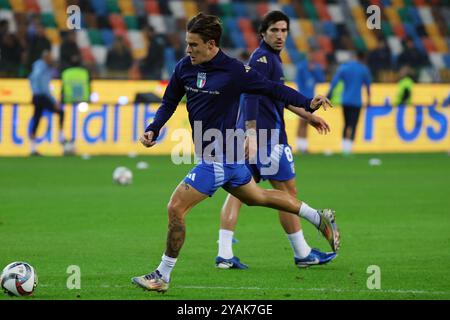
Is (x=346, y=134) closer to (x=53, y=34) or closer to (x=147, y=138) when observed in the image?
(x=53, y=34)

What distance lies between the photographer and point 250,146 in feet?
30.6

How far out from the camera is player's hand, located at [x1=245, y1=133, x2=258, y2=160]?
365 inches

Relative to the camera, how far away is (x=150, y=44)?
2842cm

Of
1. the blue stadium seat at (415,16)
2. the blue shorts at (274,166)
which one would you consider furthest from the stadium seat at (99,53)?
the blue shorts at (274,166)

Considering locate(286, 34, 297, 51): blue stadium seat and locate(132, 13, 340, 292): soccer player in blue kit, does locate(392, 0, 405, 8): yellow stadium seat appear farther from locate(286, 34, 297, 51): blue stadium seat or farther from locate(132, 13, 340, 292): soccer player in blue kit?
locate(132, 13, 340, 292): soccer player in blue kit

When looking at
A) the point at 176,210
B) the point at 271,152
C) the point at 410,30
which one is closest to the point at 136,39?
the point at 410,30

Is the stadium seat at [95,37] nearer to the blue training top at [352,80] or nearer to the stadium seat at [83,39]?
the stadium seat at [83,39]

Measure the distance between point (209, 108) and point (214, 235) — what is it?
12.0ft

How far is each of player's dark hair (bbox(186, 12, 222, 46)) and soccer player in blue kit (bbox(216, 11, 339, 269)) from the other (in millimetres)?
1295

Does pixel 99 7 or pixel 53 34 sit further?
pixel 99 7

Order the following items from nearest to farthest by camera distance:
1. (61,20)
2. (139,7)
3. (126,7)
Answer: (61,20) → (126,7) → (139,7)

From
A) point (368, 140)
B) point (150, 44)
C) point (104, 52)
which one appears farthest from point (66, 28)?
point (368, 140)
